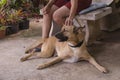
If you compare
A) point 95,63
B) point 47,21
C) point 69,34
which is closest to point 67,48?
point 69,34

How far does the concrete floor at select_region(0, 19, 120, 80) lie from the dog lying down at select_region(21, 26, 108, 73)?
6cm

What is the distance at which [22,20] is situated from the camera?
14.4 ft

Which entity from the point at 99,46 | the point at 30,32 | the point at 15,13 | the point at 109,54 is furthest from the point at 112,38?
the point at 15,13

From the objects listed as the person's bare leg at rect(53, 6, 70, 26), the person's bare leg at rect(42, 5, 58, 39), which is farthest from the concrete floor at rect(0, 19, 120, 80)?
the person's bare leg at rect(53, 6, 70, 26)

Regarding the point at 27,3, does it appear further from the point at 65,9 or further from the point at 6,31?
the point at 65,9

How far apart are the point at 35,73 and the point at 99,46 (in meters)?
1.19

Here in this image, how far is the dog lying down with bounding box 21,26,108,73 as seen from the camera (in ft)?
9.45

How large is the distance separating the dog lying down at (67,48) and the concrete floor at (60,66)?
61 millimetres

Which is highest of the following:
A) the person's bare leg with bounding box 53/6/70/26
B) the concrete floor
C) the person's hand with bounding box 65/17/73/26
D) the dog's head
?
the person's bare leg with bounding box 53/6/70/26

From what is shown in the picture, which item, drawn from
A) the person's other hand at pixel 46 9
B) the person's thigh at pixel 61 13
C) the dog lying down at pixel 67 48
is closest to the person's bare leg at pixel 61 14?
the person's thigh at pixel 61 13

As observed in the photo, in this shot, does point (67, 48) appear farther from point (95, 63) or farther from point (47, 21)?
point (47, 21)

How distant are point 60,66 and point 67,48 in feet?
0.78

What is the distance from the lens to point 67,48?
3010 mm

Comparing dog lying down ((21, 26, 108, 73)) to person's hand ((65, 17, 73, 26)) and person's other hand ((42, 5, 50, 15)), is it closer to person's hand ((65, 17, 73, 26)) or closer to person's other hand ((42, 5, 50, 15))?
person's hand ((65, 17, 73, 26))
